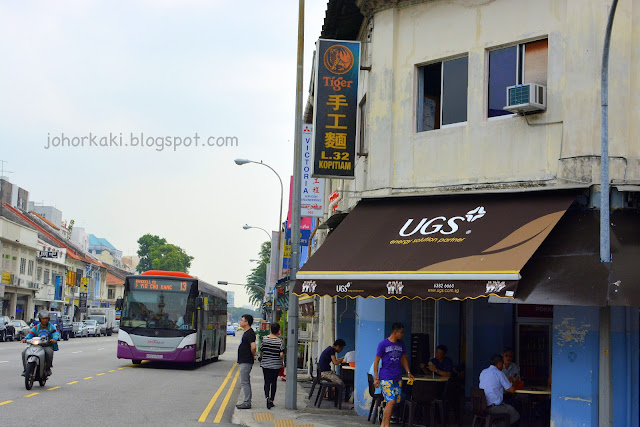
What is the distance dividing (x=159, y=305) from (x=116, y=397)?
10.4 metres

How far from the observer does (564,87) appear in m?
12.4

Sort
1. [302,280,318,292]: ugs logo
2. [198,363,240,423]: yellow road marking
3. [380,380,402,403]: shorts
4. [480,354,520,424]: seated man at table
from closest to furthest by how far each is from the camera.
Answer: [480,354,520,424]: seated man at table
[380,380,402,403]: shorts
[302,280,318,292]: ugs logo
[198,363,240,423]: yellow road marking

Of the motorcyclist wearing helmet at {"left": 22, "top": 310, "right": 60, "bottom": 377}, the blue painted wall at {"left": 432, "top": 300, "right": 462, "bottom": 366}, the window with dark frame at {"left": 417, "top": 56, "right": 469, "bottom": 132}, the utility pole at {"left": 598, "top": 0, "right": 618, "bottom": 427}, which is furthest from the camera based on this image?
the motorcyclist wearing helmet at {"left": 22, "top": 310, "right": 60, "bottom": 377}

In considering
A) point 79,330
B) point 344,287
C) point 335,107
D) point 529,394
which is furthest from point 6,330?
point 529,394

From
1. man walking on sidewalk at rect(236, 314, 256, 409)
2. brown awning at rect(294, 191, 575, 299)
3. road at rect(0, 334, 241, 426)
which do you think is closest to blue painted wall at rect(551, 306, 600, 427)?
brown awning at rect(294, 191, 575, 299)

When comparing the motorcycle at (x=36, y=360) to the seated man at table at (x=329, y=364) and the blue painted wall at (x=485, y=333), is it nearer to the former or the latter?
the seated man at table at (x=329, y=364)

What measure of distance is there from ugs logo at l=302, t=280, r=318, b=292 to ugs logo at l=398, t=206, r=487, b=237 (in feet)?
A: 5.62

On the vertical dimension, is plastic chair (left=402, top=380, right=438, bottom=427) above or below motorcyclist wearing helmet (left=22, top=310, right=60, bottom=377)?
below

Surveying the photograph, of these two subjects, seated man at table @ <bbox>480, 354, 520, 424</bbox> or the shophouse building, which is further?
seated man at table @ <bbox>480, 354, 520, 424</bbox>

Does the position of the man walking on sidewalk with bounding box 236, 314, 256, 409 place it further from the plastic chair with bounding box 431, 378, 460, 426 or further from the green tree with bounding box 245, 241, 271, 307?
the green tree with bounding box 245, 241, 271, 307

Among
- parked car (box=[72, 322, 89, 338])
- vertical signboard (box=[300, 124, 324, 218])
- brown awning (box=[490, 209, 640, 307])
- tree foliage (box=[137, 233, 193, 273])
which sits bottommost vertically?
parked car (box=[72, 322, 89, 338])

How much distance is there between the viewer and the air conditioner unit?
12305 mm

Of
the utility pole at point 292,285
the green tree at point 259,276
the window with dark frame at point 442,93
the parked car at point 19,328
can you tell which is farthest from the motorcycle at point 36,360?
the green tree at point 259,276

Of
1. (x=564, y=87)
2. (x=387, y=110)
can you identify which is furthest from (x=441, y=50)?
(x=564, y=87)
